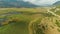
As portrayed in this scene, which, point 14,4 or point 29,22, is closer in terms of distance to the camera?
point 29,22

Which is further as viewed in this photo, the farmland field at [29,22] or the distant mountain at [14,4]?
the distant mountain at [14,4]

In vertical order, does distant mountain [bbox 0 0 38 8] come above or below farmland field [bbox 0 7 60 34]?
above

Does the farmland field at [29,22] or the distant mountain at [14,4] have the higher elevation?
the distant mountain at [14,4]

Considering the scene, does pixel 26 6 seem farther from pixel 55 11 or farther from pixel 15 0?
pixel 55 11

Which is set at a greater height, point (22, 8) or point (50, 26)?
point (22, 8)

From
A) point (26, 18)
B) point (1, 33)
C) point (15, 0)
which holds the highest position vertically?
point (15, 0)

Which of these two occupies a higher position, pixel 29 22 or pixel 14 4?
pixel 14 4

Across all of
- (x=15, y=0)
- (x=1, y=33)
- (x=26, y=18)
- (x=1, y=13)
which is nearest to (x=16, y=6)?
(x=15, y=0)

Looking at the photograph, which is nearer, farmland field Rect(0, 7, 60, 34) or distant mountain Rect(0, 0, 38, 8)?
farmland field Rect(0, 7, 60, 34)
